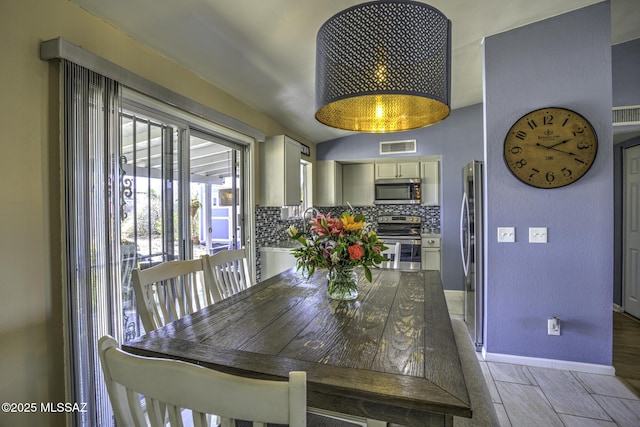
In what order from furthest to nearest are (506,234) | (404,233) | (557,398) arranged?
(404,233), (506,234), (557,398)

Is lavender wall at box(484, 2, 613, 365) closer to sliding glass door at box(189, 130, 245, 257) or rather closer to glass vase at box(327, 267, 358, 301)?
glass vase at box(327, 267, 358, 301)

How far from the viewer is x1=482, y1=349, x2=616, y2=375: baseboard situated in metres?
2.44

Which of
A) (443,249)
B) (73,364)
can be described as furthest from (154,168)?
(443,249)

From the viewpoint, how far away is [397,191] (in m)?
5.04

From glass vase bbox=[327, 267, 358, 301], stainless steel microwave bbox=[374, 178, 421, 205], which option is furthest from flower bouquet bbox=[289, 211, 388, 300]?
stainless steel microwave bbox=[374, 178, 421, 205]

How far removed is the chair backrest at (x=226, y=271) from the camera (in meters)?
1.85

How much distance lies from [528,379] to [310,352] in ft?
7.32

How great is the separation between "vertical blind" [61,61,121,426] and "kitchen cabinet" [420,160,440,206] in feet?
14.4

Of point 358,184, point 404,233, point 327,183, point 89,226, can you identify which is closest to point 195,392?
point 89,226

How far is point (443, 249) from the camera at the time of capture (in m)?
4.60

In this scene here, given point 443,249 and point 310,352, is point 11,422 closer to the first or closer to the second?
point 310,352

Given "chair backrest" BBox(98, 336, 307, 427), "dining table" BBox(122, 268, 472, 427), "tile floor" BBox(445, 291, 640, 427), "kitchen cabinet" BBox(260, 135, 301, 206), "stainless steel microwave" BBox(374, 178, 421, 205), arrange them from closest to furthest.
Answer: "chair backrest" BBox(98, 336, 307, 427) < "dining table" BBox(122, 268, 472, 427) < "tile floor" BBox(445, 291, 640, 427) < "kitchen cabinet" BBox(260, 135, 301, 206) < "stainless steel microwave" BBox(374, 178, 421, 205)

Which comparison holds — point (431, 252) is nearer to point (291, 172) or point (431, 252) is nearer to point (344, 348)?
point (291, 172)

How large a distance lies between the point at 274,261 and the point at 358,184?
245cm
